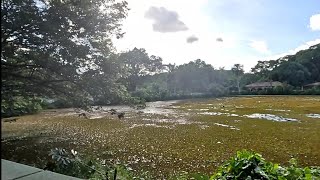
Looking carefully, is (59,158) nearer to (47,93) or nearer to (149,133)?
(47,93)

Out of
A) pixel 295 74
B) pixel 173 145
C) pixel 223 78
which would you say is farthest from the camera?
pixel 223 78

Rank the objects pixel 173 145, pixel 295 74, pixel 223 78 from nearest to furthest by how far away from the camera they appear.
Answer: pixel 173 145 < pixel 295 74 < pixel 223 78

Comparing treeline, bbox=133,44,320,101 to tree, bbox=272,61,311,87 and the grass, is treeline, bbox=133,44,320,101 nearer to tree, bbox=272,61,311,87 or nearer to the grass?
tree, bbox=272,61,311,87

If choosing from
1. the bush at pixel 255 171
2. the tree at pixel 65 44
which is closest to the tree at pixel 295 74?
the tree at pixel 65 44

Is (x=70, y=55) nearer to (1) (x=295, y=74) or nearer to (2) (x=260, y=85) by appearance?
(1) (x=295, y=74)

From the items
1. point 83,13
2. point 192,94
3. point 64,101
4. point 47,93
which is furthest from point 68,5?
point 192,94

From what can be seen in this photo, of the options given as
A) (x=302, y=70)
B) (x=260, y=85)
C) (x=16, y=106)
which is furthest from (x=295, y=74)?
(x=16, y=106)

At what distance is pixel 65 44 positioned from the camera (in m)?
5.21

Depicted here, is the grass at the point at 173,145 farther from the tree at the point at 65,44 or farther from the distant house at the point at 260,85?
the distant house at the point at 260,85

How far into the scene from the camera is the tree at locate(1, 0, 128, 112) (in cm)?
450

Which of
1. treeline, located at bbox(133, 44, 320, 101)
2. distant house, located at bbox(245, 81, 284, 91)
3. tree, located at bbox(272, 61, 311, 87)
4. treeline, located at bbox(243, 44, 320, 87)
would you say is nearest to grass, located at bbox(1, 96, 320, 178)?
treeline, located at bbox(133, 44, 320, 101)

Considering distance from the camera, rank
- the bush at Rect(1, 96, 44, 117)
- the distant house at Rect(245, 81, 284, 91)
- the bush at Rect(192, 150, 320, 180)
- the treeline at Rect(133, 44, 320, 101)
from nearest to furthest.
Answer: the bush at Rect(1, 96, 44, 117), the bush at Rect(192, 150, 320, 180), the treeline at Rect(133, 44, 320, 101), the distant house at Rect(245, 81, 284, 91)

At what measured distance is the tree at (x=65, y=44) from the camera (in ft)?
14.8

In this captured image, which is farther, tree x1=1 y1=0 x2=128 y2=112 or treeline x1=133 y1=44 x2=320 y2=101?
treeline x1=133 y1=44 x2=320 y2=101
